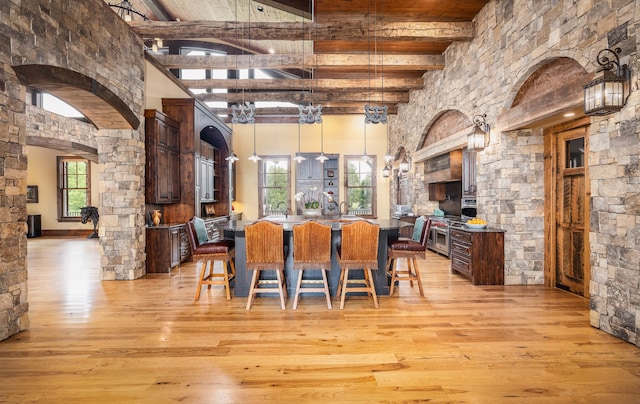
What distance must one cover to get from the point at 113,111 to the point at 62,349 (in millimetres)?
3226

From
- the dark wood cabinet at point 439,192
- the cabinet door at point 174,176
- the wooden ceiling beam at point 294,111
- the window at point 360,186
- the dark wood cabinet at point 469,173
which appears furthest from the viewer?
the window at point 360,186

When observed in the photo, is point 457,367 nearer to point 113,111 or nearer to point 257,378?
point 257,378

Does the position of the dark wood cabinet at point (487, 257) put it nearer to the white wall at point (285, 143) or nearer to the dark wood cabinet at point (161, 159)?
the dark wood cabinet at point (161, 159)

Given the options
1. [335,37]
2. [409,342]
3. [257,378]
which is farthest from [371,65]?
[257,378]

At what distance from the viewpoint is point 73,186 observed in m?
11.6

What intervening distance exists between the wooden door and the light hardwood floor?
0.98ft

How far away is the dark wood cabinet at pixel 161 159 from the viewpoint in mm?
5449

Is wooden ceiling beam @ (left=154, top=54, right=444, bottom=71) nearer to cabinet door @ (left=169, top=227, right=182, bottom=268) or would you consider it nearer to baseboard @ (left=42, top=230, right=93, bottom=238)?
cabinet door @ (left=169, top=227, right=182, bottom=268)

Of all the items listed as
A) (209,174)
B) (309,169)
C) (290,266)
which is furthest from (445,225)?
(209,174)

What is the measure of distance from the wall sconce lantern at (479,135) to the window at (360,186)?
5.86 m

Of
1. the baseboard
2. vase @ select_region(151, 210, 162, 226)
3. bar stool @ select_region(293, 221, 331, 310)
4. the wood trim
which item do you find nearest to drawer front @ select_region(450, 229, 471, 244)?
the wood trim

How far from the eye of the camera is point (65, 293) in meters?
4.30

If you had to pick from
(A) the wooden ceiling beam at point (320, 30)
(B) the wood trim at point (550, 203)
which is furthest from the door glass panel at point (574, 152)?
(A) the wooden ceiling beam at point (320, 30)

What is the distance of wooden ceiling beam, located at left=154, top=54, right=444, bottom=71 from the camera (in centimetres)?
622
